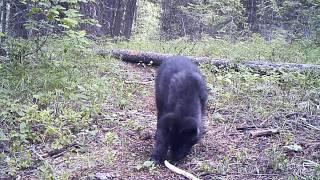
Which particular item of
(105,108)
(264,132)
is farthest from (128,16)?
(264,132)

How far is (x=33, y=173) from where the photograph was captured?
16.8 ft

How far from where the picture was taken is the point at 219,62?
10.1m

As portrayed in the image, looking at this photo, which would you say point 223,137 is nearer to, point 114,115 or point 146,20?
point 114,115

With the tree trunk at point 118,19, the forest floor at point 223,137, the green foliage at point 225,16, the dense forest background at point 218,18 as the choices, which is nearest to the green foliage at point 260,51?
the dense forest background at point 218,18

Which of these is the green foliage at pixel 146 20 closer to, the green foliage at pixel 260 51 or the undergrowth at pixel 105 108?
the green foliage at pixel 260 51

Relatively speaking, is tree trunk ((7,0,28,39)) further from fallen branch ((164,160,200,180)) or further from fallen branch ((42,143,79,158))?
fallen branch ((164,160,200,180))

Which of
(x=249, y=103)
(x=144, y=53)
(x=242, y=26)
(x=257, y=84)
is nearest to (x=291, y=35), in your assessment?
(x=242, y=26)

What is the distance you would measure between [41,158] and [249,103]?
371 centimetres

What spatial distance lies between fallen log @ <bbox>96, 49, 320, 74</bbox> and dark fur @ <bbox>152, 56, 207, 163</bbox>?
3.63 metres

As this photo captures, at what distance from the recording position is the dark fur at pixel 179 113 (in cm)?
528

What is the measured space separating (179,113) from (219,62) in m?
4.99

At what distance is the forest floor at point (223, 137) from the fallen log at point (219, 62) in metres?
0.81

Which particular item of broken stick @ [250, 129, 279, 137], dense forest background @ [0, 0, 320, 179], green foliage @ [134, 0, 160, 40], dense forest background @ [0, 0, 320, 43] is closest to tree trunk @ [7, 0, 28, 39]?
dense forest background @ [0, 0, 320, 179]

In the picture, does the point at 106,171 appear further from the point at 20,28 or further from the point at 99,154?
the point at 20,28
